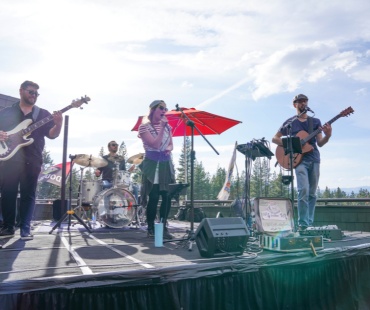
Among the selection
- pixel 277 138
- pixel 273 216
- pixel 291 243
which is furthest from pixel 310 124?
pixel 291 243

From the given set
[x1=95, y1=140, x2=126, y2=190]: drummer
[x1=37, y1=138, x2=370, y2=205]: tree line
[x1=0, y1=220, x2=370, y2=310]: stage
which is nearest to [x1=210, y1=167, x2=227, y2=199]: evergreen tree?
[x1=37, y1=138, x2=370, y2=205]: tree line

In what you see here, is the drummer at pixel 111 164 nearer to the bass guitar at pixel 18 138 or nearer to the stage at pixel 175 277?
the bass guitar at pixel 18 138

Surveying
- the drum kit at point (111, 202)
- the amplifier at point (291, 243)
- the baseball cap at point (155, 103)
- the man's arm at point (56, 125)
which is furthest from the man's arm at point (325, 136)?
the man's arm at point (56, 125)

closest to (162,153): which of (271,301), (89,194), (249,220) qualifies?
(249,220)

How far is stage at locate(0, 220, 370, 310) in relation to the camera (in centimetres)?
228

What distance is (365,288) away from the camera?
3889 mm

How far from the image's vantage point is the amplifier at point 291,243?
320 centimetres

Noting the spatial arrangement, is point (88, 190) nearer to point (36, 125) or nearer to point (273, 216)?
point (36, 125)

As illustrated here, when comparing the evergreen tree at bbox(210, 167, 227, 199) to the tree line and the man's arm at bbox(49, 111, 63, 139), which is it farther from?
the man's arm at bbox(49, 111, 63, 139)

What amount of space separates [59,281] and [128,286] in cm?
51

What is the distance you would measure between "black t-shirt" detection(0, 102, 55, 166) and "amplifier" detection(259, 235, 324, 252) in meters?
3.08

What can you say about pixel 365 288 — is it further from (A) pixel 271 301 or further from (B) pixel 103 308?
(B) pixel 103 308

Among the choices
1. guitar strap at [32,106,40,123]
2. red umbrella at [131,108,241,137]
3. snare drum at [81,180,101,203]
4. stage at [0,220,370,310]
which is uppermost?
red umbrella at [131,108,241,137]

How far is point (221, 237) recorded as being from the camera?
9.91ft
